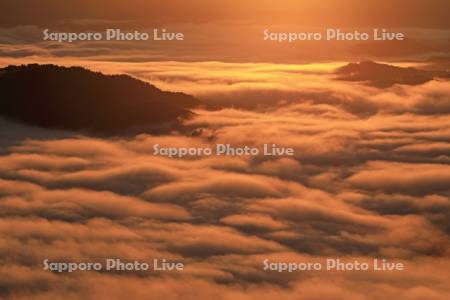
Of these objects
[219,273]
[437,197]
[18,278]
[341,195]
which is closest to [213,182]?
[341,195]

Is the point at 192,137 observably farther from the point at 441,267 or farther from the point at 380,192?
the point at 441,267

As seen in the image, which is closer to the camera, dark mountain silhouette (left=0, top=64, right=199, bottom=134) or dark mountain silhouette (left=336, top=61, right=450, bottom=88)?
dark mountain silhouette (left=0, top=64, right=199, bottom=134)

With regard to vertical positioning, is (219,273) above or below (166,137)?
below

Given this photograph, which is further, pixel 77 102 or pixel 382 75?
pixel 382 75

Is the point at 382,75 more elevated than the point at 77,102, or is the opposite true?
the point at 382,75

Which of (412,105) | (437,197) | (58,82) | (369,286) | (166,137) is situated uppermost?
(412,105)
